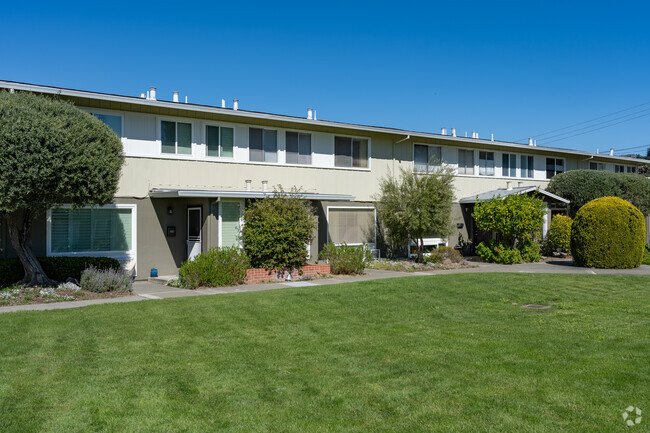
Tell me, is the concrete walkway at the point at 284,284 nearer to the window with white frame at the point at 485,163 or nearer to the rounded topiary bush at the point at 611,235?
the rounded topiary bush at the point at 611,235

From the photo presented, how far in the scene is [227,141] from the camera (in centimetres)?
1788

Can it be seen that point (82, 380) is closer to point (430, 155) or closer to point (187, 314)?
point (187, 314)

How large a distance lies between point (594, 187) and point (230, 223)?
18266mm

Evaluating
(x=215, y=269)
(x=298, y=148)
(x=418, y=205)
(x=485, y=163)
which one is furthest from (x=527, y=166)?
(x=215, y=269)

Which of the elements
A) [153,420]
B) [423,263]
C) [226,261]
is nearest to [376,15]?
[423,263]

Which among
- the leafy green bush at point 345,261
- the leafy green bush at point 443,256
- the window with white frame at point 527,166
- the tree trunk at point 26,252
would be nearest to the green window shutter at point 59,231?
the tree trunk at point 26,252

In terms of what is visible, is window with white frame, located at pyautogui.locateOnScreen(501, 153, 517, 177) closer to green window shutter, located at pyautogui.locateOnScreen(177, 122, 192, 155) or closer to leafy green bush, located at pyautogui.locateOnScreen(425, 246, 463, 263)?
leafy green bush, located at pyautogui.locateOnScreen(425, 246, 463, 263)

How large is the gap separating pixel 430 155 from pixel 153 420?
2018cm

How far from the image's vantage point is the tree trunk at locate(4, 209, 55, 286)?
42.3ft

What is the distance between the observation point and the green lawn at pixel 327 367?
4832 mm

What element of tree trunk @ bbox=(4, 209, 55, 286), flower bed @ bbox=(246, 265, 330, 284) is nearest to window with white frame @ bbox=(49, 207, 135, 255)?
tree trunk @ bbox=(4, 209, 55, 286)

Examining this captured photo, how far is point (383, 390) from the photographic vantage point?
555 centimetres

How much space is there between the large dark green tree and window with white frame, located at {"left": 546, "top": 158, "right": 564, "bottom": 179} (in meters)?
22.7

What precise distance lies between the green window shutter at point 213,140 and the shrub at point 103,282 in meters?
5.78
